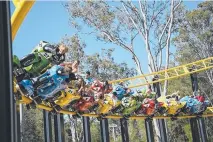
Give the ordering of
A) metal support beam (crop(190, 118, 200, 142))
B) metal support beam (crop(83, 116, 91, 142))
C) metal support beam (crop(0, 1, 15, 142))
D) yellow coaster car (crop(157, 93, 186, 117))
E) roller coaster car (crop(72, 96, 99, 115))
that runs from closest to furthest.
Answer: metal support beam (crop(0, 1, 15, 142)) → roller coaster car (crop(72, 96, 99, 115)) → metal support beam (crop(83, 116, 91, 142)) → yellow coaster car (crop(157, 93, 186, 117)) → metal support beam (crop(190, 118, 200, 142))

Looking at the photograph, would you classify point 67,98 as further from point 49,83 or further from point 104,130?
point 104,130

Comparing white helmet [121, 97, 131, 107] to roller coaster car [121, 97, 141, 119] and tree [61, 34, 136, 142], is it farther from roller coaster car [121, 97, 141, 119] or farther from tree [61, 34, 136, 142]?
tree [61, 34, 136, 142]

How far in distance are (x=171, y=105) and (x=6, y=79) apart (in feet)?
17.5

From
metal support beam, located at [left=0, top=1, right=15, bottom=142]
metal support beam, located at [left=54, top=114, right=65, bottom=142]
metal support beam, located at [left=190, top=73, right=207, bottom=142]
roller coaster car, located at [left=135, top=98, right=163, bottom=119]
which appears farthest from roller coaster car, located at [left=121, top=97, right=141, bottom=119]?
metal support beam, located at [left=0, top=1, right=15, bottom=142]

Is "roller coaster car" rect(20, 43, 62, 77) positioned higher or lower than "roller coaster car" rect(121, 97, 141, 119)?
higher

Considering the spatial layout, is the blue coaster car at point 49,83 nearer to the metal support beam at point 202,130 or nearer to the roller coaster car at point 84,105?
the roller coaster car at point 84,105

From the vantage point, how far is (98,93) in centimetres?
391

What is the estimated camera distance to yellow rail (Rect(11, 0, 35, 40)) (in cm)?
131

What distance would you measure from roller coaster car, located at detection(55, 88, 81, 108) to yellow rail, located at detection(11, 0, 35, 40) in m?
1.78

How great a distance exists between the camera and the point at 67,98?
3.29 metres

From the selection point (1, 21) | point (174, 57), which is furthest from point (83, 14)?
point (1, 21)

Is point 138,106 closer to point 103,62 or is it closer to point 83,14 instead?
point 83,14

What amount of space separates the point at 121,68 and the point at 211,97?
415 centimetres

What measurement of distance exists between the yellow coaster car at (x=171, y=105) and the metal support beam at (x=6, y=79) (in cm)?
506
